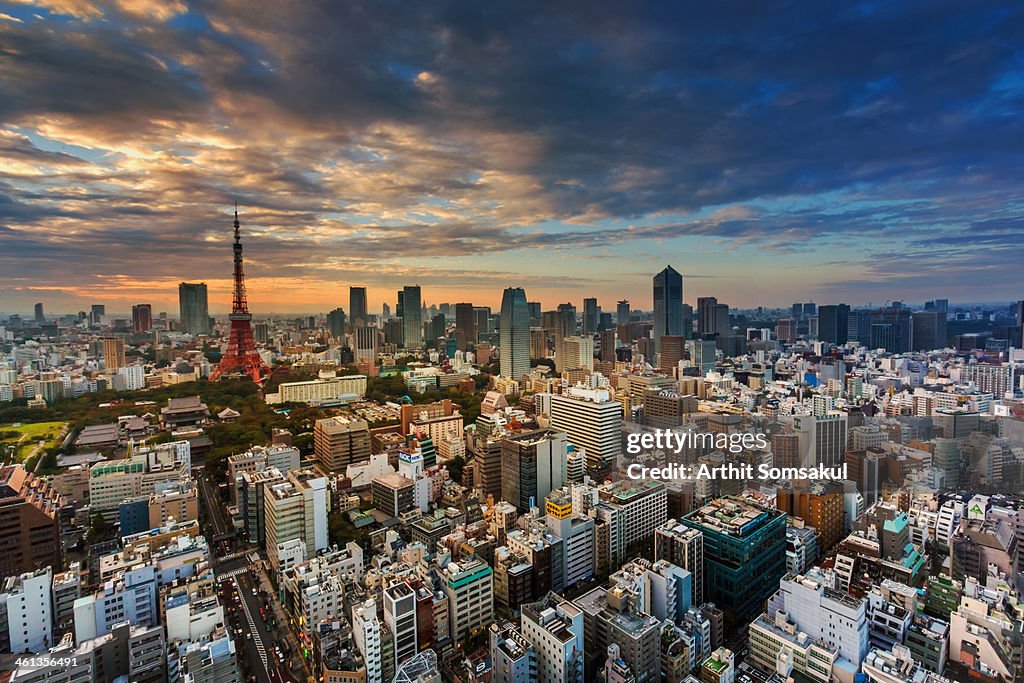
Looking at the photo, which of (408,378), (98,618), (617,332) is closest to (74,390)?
(408,378)

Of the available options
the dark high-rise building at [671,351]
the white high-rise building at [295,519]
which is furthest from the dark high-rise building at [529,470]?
the dark high-rise building at [671,351]

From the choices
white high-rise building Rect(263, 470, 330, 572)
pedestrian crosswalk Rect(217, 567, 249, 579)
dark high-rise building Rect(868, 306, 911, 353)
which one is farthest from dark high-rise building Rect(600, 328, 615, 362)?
pedestrian crosswalk Rect(217, 567, 249, 579)

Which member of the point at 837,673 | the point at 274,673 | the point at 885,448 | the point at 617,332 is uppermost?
the point at 617,332

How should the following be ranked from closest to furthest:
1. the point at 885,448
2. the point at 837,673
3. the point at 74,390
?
the point at 837,673 → the point at 885,448 → the point at 74,390

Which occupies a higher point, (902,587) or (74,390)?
(74,390)

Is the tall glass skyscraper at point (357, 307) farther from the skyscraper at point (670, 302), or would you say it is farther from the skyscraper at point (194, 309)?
the skyscraper at point (670, 302)

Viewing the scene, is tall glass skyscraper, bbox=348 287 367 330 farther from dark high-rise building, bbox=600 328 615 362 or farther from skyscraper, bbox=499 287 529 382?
dark high-rise building, bbox=600 328 615 362

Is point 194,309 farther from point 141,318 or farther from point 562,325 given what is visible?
point 562,325

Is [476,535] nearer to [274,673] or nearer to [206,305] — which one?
[274,673]
